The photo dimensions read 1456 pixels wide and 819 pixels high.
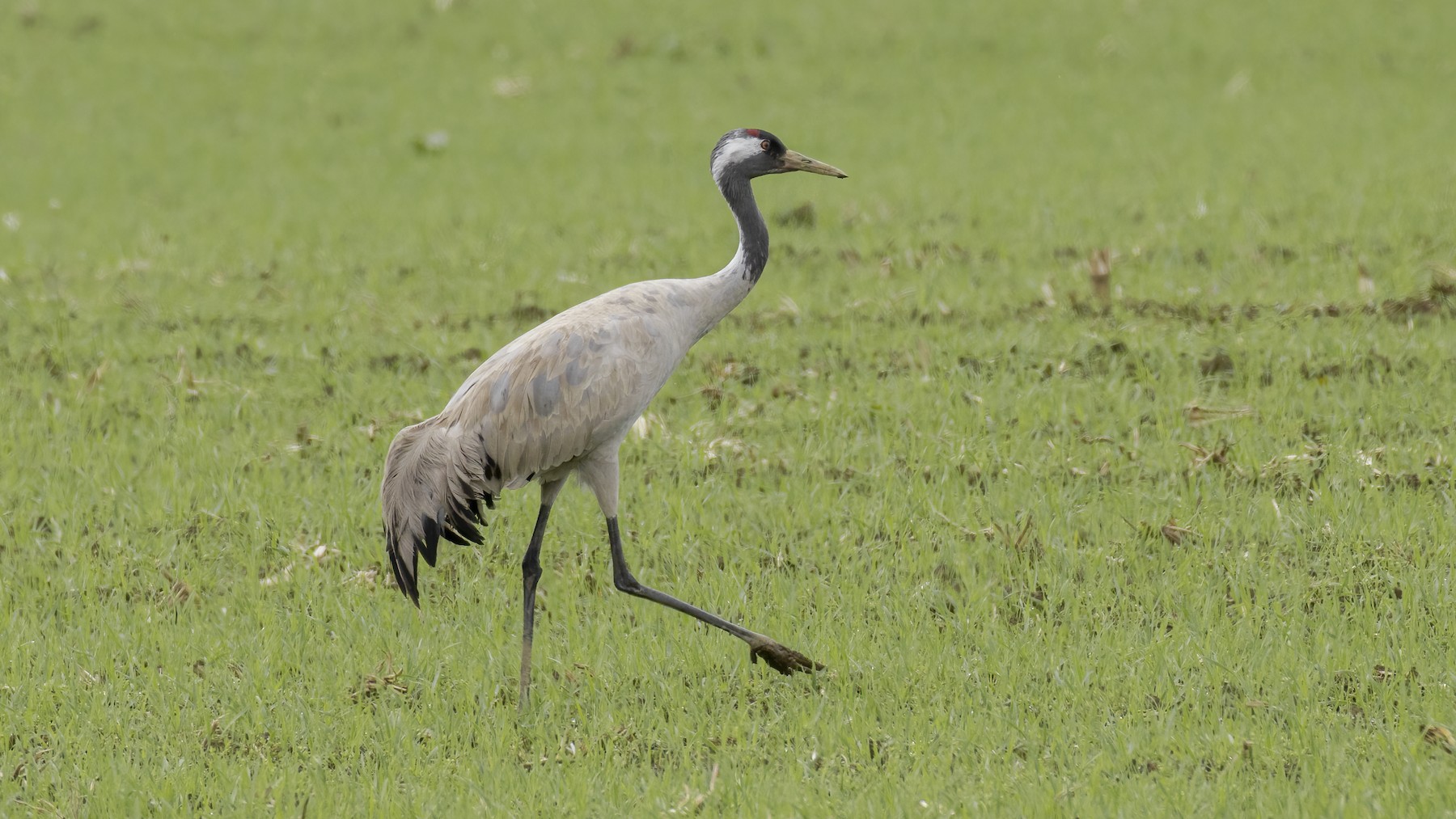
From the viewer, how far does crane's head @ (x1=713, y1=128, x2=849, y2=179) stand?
639cm

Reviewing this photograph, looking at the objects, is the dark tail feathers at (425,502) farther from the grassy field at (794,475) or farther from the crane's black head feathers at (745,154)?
the crane's black head feathers at (745,154)

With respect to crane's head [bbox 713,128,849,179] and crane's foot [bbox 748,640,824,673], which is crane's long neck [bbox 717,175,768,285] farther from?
crane's foot [bbox 748,640,824,673]

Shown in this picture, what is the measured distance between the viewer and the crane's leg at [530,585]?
5566 mm

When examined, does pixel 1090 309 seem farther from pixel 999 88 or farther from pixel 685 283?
pixel 999 88

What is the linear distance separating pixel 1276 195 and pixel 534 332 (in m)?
7.44

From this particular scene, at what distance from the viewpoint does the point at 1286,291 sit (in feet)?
30.4

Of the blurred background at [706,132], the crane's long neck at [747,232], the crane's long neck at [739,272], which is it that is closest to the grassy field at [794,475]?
the blurred background at [706,132]

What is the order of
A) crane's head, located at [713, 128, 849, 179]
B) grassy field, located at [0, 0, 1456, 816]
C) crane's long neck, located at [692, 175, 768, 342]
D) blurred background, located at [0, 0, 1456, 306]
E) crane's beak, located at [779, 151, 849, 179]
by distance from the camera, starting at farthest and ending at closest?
1. blurred background, located at [0, 0, 1456, 306]
2. crane's beak, located at [779, 151, 849, 179]
3. crane's head, located at [713, 128, 849, 179]
4. crane's long neck, located at [692, 175, 768, 342]
5. grassy field, located at [0, 0, 1456, 816]

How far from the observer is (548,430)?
5758 millimetres

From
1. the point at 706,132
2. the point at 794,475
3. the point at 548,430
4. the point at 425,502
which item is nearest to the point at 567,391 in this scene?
the point at 548,430

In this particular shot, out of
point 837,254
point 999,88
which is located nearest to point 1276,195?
point 837,254

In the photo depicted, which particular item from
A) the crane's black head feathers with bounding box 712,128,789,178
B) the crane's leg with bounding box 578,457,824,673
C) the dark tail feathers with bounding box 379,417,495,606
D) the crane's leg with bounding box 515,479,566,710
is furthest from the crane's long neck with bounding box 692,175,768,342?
the dark tail feathers with bounding box 379,417,495,606

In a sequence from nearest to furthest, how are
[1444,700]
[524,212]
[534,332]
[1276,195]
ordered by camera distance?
[1444,700] → [534,332] → [1276,195] → [524,212]

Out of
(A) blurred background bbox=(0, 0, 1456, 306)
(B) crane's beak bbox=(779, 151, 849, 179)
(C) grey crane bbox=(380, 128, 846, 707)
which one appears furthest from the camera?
(A) blurred background bbox=(0, 0, 1456, 306)
